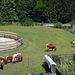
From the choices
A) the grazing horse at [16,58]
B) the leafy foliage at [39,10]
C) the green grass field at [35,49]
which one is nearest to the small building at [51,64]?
the green grass field at [35,49]

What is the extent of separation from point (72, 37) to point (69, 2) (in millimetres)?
27259

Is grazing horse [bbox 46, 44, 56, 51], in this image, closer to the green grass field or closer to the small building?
the green grass field

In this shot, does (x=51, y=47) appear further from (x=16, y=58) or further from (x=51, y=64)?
(x=51, y=64)

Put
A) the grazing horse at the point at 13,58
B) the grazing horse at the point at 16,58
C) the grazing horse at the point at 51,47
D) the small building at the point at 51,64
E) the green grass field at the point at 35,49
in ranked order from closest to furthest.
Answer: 1. the small building at the point at 51,64
2. the green grass field at the point at 35,49
3. the grazing horse at the point at 13,58
4. the grazing horse at the point at 16,58
5. the grazing horse at the point at 51,47

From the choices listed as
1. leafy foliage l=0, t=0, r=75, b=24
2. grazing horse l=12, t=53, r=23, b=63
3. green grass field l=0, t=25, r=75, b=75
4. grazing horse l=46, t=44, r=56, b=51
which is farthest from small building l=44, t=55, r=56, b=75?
leafy foliage l=0, t=0, r=75, b=24

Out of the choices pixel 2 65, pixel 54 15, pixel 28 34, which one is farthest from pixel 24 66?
pixel 54 15

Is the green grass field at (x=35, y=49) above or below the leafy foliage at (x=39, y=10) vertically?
below

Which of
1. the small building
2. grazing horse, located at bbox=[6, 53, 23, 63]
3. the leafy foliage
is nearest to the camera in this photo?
the small building

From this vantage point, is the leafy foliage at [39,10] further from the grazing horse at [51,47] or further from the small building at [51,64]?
the small building at [51,64]

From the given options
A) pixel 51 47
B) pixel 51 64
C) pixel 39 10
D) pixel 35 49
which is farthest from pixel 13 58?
pixel 39 10

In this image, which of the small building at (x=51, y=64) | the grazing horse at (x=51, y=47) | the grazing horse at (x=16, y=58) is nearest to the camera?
the small building at (x=51, y=64)

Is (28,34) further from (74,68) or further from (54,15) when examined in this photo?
(54,15)

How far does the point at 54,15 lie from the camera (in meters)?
59.8

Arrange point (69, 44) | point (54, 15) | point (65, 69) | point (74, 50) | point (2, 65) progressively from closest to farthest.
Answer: point (65, 69), point (2, 65), point (74, 50), point (69, 44), point (54, 15)
